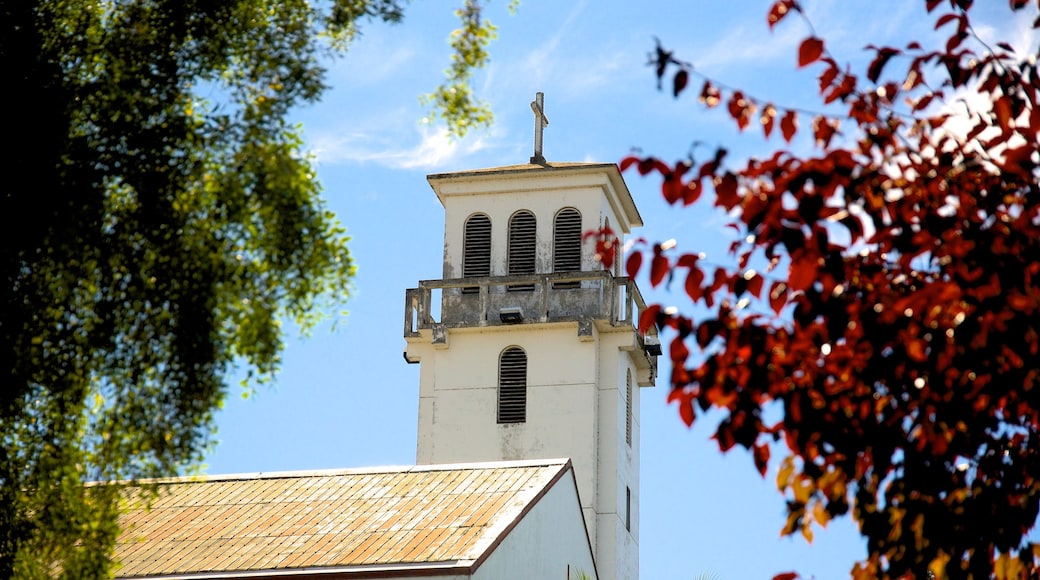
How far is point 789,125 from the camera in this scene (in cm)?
809

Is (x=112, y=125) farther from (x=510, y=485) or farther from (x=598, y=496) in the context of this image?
(x=598, y=496)

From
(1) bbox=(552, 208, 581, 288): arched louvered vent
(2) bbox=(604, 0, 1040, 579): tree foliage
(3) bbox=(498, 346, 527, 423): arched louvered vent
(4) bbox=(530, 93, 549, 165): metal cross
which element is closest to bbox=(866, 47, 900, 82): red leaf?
(2) bbox=(604, 0, 1040, 579): tree foliage

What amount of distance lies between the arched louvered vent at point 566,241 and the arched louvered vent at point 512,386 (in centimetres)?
291

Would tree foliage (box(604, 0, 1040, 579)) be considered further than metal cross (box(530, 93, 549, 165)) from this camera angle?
No

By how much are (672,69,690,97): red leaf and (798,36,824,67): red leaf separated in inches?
23.1

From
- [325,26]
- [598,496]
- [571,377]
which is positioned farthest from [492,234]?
[325,26]

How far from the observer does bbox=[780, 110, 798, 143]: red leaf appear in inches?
317

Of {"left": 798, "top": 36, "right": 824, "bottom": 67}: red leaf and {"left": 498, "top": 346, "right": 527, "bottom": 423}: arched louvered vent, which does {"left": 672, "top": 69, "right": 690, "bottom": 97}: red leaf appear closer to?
{"left": 798, "top": 36, "right": 824, "bottom": 67}: red leaf

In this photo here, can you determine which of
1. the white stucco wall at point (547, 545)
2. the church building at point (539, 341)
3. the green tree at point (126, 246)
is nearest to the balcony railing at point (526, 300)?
the church building at point (539, 341)

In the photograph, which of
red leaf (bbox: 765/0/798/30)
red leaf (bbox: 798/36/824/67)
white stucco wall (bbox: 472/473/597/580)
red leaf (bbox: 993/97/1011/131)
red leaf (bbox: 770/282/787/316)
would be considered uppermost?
red leaf (bbox: 765/0/798/30)

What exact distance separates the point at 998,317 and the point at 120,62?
19.5ft

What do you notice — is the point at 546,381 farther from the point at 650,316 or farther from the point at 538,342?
the point at 650,316

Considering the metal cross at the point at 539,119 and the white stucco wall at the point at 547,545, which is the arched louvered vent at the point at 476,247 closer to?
the metal cross at the point at 539,119

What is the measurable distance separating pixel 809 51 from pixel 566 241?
38.7 metres
